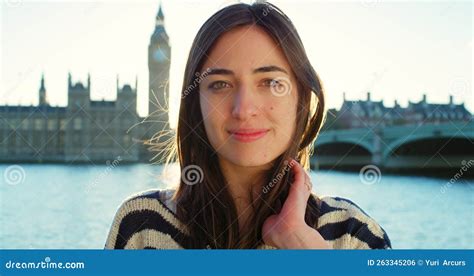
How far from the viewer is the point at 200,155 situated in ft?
2.69

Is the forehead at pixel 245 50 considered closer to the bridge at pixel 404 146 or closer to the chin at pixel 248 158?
the chin at pixel 248 158

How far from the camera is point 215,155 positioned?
814mm

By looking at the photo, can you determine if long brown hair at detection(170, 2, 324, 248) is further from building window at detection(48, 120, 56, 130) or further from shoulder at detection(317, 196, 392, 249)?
building window at detection(48, 120, 56, 130)

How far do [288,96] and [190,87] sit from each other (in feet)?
0.43

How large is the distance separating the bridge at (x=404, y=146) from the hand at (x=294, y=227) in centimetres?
608

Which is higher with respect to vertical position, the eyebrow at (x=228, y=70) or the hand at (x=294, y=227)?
the eyebrow at (x=228, y=70)

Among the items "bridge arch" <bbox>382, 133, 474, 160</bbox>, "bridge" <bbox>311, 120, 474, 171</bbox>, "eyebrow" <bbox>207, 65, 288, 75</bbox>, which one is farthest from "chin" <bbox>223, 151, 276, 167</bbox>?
"bridge arch" <bbox>382, 133, 474, 160</bbox>

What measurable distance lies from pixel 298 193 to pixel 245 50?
189 millimetres

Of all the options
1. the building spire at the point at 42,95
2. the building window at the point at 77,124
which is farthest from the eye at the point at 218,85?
the building spire at the point at 42,95

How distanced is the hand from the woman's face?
6cm

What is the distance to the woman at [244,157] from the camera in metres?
0.76
